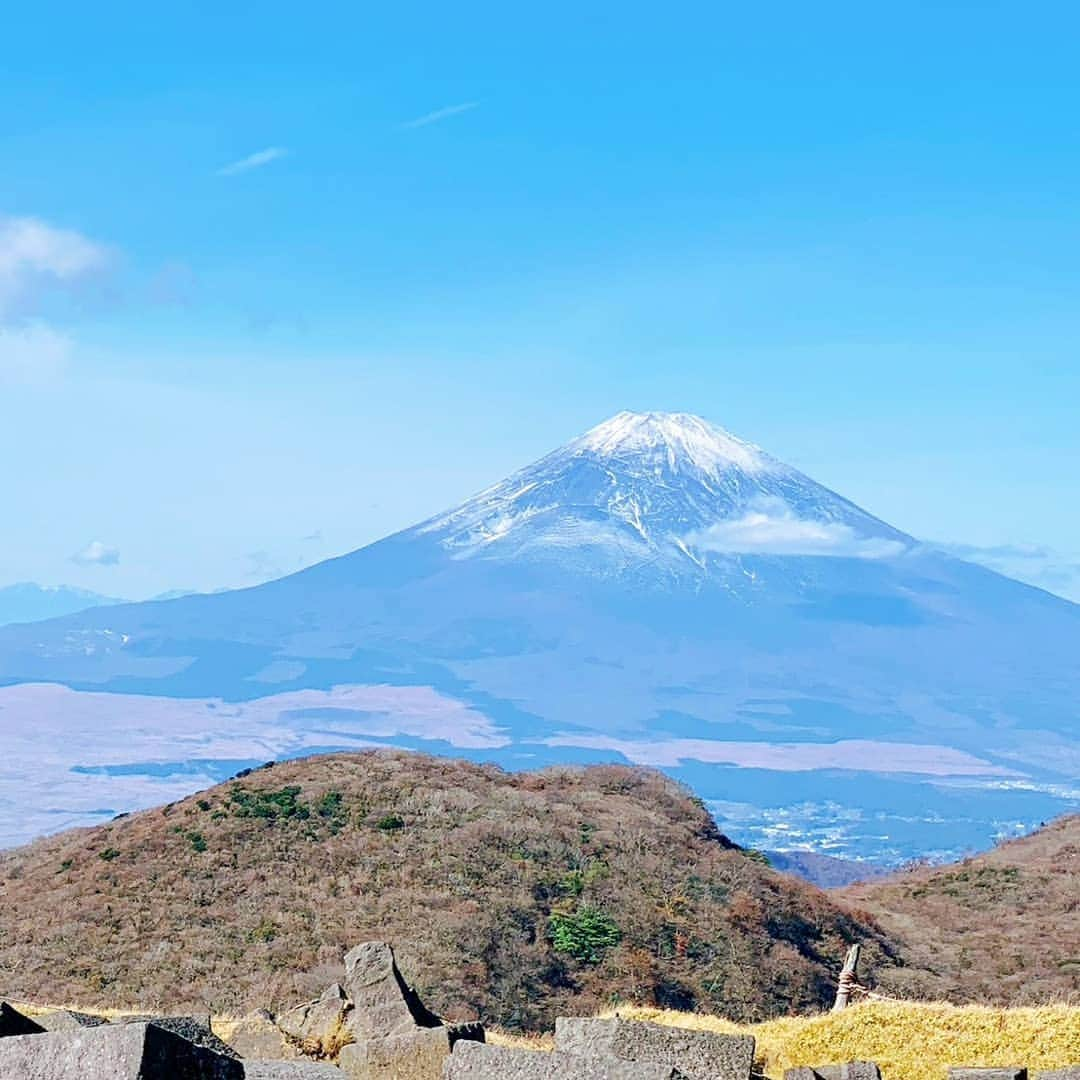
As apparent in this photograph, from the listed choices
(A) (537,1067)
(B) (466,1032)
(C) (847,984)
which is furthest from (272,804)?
(A) (537,1067)

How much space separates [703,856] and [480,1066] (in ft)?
123

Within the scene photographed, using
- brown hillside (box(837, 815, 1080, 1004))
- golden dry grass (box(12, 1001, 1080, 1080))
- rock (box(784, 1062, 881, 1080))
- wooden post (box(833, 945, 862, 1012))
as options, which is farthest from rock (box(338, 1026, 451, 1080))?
brown hillside (box(837, 815, 1080, 1004))

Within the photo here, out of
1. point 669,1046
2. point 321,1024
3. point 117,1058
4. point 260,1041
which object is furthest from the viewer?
point 321,1024

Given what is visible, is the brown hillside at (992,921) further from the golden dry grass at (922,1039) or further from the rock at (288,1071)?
the rock at (288,1071)

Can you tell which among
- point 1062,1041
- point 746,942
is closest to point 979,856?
point 746,942

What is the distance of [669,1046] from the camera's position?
13906 mm

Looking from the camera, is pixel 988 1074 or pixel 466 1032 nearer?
pixel 988 1074

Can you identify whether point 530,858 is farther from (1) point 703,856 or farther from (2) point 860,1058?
(2) point 860,1058

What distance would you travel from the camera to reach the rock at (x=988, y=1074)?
44.0 feet

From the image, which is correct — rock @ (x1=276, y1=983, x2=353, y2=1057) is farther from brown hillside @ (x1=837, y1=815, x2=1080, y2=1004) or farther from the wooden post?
brown hillside @ (x1=837, y1=815, x2=1080, y2=1004)

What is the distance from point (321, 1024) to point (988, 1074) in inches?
302

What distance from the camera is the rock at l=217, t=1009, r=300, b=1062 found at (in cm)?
1625

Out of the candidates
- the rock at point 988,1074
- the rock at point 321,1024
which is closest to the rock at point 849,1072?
the rock at point 988,1074

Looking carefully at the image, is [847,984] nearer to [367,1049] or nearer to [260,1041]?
[260,1041]
